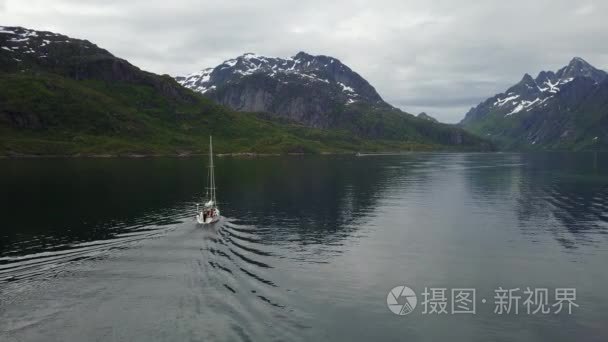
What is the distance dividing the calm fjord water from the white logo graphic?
3.36ft

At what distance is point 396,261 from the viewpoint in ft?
206

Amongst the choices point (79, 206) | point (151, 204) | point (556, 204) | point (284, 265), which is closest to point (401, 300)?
point (284, 265)

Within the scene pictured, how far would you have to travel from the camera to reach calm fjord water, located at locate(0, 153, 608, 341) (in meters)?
40.3

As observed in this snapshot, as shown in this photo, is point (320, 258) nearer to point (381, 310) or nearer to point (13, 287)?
point (381, 310)

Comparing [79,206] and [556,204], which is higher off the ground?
[79,206]

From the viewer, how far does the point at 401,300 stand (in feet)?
156

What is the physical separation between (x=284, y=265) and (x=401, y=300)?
18039 millimetres

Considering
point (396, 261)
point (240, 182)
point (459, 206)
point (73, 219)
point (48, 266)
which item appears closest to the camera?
point (48, 266)

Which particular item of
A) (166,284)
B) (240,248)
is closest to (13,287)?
(166,284)

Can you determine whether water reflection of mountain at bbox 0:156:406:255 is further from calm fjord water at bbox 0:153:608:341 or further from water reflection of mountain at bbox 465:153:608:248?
water reflection of mountain at bbox 465:153:608:248

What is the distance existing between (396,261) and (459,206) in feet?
198

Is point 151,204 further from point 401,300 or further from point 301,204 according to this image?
point 401,300

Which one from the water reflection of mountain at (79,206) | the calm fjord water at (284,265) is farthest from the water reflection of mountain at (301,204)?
the water reflection of mountain at (79,206)

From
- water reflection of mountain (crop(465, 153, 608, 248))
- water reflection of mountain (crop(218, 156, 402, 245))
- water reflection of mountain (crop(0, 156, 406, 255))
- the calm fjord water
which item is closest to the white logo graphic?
the calm fjord water
